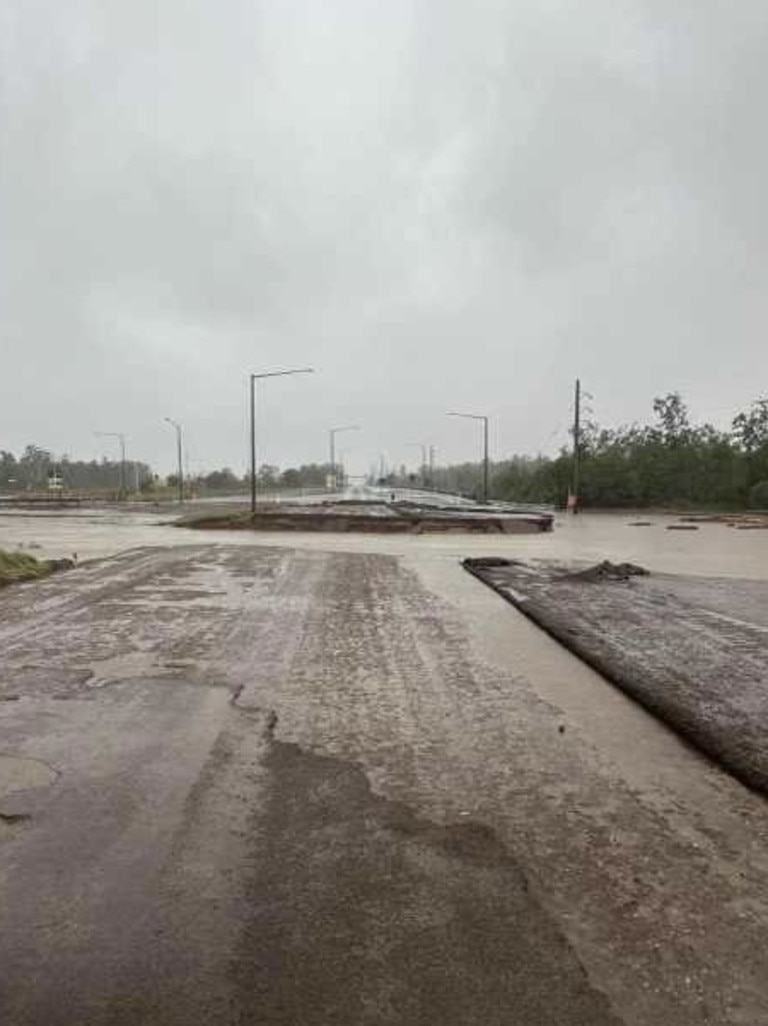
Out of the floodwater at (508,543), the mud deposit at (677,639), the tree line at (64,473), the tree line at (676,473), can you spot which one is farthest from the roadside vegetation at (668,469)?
the tree line at (64,473)

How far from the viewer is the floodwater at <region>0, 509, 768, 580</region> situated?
21.6 m

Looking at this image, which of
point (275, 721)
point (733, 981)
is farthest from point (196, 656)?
point (733, 981)

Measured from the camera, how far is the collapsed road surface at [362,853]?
3057 millimetres

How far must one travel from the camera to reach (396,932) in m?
3.42

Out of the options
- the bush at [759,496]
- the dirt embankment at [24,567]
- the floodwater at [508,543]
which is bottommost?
the floodwater at [508,543]

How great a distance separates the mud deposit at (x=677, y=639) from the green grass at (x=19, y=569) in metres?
8.71

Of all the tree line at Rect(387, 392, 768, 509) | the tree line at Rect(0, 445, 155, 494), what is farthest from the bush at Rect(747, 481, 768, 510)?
the tree line at Rect(0, 445, 155, 494)

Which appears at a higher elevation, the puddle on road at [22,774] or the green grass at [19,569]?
the green grass at [19,569]

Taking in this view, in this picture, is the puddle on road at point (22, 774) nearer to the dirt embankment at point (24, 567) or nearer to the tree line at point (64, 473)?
the dirt embankment at point (24, 567)

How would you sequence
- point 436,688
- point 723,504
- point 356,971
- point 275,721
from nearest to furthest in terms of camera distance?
point 356,971
point 275,721
point 436,688
point 723,504

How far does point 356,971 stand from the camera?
3.14 m

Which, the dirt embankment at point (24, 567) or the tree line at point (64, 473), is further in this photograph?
the tree line at point (64, 473)

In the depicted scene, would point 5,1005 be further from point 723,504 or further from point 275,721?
point 723,504

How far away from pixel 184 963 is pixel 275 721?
10.9 ft
